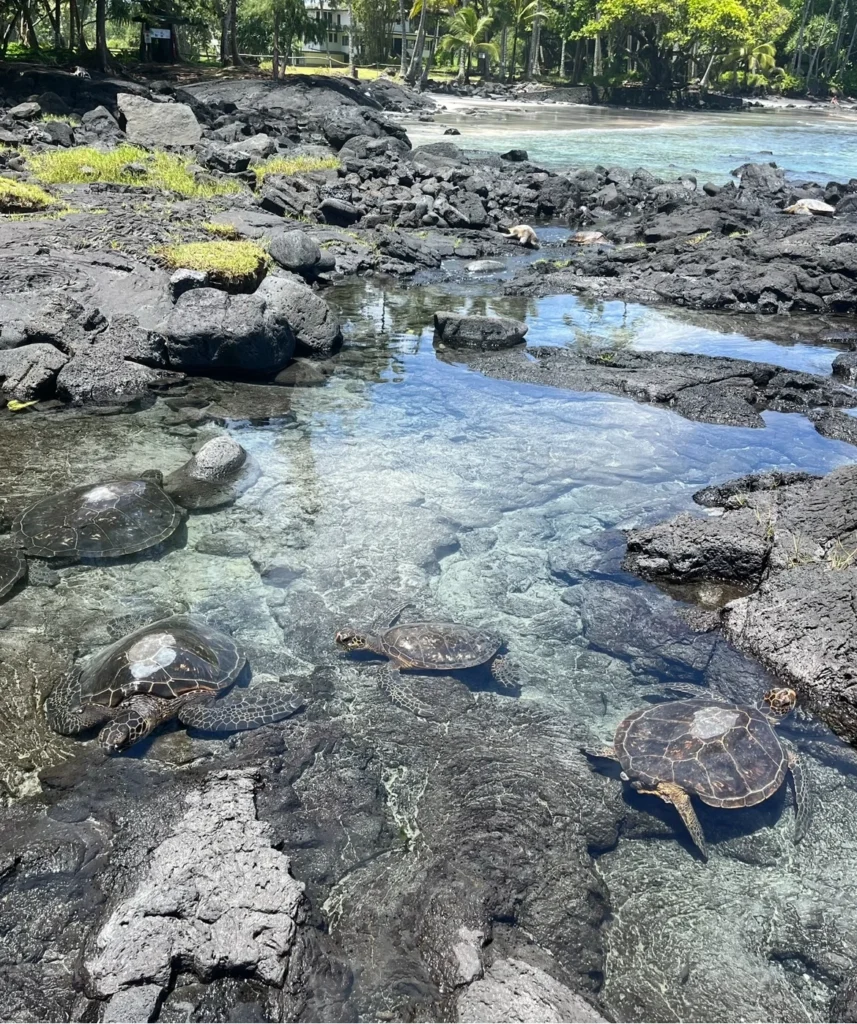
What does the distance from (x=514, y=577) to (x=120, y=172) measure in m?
19.0

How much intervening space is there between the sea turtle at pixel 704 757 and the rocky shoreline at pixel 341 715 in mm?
234

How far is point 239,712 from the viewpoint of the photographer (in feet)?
20.1

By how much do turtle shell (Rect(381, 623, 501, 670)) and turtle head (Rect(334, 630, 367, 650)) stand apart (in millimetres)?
174

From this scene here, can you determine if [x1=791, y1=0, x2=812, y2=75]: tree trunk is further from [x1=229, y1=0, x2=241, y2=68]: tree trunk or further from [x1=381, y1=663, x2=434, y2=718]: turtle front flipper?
[x1=381, y1=663, x2=434, y2=718]: turtle front flipper

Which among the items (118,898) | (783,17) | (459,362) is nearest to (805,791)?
(118,898)

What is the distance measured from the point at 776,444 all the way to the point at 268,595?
7.68 m

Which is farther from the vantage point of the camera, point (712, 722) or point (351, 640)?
point (351, 640)

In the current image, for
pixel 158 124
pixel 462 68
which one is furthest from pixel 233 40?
pixel 462 68

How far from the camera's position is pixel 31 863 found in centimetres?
493

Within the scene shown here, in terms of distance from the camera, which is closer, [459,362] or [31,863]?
[31,863]

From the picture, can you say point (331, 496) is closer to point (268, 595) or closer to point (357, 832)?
point (268, 595)

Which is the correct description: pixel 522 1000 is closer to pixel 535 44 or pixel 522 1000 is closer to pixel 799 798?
pixel 799 798

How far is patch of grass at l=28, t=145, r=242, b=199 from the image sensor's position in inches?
826

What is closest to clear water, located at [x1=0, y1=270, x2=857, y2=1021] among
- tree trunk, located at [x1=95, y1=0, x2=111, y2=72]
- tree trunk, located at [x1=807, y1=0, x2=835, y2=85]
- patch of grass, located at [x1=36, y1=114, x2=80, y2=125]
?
patch of grass, located at [x1=36, y1=114, x2=80, y2=125]
